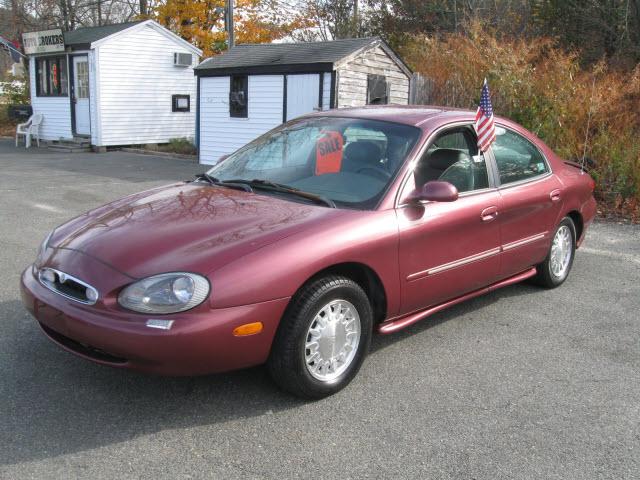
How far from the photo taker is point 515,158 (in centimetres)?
493

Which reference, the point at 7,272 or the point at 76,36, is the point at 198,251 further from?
the point at 76,36

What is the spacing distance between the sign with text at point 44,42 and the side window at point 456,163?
17.1m

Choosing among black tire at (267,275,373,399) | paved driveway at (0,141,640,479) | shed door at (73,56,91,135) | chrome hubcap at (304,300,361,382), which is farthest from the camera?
shed door at (73,56,91,135)

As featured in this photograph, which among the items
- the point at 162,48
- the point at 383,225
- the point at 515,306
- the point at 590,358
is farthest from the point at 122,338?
the point at 162,48

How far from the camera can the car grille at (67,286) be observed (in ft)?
10.0

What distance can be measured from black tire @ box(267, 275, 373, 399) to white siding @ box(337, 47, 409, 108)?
32.1ft

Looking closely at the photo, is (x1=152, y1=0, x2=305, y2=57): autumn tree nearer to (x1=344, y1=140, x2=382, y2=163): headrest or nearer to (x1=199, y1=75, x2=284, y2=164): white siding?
(x1=199, y1=75, x2=284, y2=164): white siding

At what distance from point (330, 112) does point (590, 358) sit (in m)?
2.52

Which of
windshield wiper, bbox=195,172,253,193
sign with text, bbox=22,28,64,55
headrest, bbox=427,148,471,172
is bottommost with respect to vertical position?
windshield wiper, bbox=195,172,253,193

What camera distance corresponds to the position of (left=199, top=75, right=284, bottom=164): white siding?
557 inches

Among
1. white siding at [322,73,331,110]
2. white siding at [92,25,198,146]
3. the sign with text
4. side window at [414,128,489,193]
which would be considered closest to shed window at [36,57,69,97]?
the sign with text

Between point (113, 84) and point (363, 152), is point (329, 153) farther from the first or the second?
point (113, 84)

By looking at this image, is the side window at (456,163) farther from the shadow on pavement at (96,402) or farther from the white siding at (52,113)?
the white siding at (52,113)

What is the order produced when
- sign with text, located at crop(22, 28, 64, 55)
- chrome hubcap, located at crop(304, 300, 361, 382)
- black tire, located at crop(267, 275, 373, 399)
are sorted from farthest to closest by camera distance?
sign with text, located at crop(22, 28, 64, 55), chrome hubcap, located at crop(304, 300, 361, 382), black tire, located at crop(267, 275, 373, 399)
